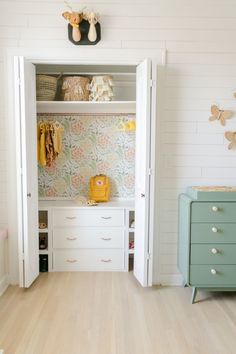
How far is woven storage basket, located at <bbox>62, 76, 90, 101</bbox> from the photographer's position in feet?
10.2

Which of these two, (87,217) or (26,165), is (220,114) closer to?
(87,217)

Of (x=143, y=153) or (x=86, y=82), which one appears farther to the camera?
(x=86, y=82)

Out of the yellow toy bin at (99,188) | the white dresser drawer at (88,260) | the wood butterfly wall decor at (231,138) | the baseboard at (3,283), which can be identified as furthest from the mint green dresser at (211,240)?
the baseboard at (3,283)

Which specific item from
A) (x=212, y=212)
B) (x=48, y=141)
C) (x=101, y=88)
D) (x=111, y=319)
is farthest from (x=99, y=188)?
(x=111, y=319)

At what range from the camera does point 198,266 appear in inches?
103

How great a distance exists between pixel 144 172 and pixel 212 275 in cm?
107

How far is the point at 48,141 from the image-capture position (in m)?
3.21

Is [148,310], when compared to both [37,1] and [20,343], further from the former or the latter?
[37,1]

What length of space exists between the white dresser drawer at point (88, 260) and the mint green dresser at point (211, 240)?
0.88m

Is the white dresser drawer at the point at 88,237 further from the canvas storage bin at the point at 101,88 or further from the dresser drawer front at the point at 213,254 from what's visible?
the canvas storage bin at the point at 101,88

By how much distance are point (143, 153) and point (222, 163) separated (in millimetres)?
814

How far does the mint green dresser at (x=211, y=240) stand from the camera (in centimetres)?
259

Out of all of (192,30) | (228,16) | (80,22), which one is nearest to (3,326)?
(80,22)

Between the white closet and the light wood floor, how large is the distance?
19 centimetres
